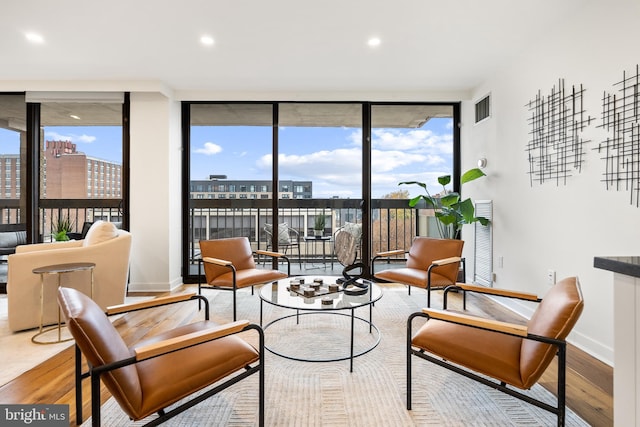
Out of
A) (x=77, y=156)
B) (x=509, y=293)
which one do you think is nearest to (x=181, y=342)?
(x=509, y=293)

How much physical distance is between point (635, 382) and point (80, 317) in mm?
2051

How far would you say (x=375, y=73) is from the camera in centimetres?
370

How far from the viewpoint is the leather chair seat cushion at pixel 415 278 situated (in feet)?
9.97

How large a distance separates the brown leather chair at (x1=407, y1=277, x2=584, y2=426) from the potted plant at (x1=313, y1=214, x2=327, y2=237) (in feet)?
10.6

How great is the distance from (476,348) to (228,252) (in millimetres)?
2489

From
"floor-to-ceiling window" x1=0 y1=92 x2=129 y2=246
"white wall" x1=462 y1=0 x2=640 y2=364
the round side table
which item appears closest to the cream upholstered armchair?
the round side table

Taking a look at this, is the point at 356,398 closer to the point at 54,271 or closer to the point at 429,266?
the point at 429,266

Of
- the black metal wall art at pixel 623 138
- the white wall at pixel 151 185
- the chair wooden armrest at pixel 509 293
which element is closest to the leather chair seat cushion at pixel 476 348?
the chair wooden armrest at pixel 509 293

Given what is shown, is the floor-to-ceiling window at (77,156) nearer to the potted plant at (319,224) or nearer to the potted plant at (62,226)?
the potted plant at (62,226)

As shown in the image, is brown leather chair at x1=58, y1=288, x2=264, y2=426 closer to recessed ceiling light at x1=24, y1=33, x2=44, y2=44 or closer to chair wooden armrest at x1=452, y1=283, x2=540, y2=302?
chair wooden armrest at x1=452, y1=283, x2=540, y2=302

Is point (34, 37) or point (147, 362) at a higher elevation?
point (34, 37)

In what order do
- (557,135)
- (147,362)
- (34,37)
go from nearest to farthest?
(147,362) < (557,135) < (34,37)

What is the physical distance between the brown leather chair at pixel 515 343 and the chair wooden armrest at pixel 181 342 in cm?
94

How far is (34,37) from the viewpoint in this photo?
2.93 meters
